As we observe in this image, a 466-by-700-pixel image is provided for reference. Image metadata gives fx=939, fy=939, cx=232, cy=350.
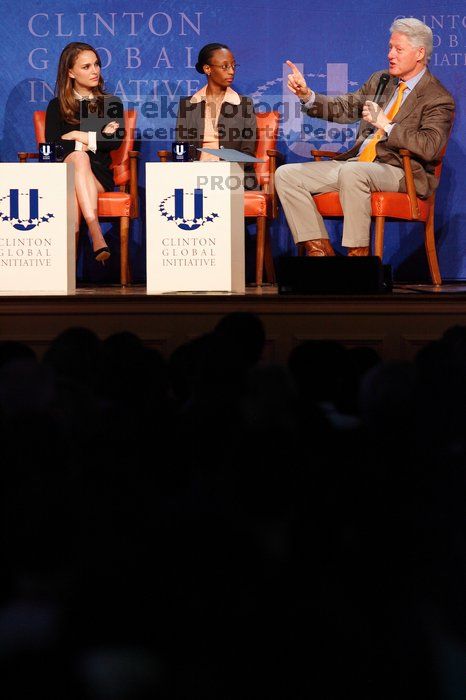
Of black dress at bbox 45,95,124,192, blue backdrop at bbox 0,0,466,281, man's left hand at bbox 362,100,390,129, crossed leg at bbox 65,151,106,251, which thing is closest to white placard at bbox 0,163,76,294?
crossed leg at bbox 65,151,106,251

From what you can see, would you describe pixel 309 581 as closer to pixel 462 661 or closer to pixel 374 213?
pixel 462 661

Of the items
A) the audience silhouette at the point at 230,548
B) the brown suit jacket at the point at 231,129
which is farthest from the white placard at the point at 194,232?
the audience silhouette at the point at 230,548

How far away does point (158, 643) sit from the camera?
0.91 meters

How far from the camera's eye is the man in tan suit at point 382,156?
4156 mm

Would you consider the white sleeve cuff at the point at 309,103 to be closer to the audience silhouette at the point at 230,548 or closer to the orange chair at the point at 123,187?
the orange chair at the point at 123,187

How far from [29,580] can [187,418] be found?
15.4 inches

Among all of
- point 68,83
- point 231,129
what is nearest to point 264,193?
point 231,129

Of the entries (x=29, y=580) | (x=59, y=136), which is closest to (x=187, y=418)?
(x=29, y=580)

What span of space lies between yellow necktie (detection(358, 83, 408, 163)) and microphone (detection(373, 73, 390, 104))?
0.17 m

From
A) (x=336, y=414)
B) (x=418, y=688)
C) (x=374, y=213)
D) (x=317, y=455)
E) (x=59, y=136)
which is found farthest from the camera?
(x=59, y=136)

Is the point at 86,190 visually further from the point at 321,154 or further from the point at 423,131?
the point at 423,131

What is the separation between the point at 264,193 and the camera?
4.51 meters

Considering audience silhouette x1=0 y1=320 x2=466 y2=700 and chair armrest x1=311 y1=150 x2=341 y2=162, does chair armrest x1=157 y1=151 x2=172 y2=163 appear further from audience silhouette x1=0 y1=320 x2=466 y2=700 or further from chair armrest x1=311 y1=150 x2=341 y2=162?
audience silhouette x1=0 y1=320 x2=466 y2=700

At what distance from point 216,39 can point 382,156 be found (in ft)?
4.54
